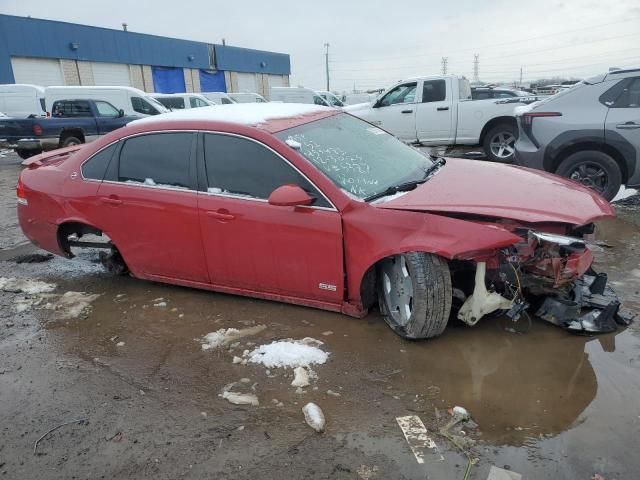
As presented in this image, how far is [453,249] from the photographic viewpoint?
2.95 meters

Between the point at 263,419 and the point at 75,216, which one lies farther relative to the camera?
the point at 75,216

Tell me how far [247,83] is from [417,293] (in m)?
46.9

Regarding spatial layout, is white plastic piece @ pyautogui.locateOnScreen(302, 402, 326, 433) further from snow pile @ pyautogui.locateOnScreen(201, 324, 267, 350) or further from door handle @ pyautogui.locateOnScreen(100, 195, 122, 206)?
door handle @ pyautogui.locateOnScreen(100, 195, 122, 206)

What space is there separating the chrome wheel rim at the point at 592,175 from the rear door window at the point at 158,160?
194 inches

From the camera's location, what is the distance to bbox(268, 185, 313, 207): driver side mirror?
3.22 m

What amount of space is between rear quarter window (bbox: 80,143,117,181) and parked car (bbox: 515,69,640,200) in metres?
5.09

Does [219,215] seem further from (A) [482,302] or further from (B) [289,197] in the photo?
(A) [482,302]

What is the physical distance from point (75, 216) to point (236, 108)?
1746 millimetres

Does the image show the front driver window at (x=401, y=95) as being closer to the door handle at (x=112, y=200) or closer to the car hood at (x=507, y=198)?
the car hood at (x=507, y=198)

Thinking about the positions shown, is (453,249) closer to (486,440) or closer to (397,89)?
(486,440)

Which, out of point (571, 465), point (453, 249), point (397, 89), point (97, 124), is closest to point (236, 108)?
point (453, 249)

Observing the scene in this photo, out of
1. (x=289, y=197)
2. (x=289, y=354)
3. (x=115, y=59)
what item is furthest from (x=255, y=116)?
(x=115, y=59)

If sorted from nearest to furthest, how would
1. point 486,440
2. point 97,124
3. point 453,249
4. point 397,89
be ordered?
point 486,440
point 453,249
point 397,89
point 97,124

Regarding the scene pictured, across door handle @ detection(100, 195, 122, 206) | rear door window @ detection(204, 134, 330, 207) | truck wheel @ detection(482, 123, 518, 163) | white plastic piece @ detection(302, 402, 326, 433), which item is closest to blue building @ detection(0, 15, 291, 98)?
truck wheel @ detection(482, 123, 518, 163)
